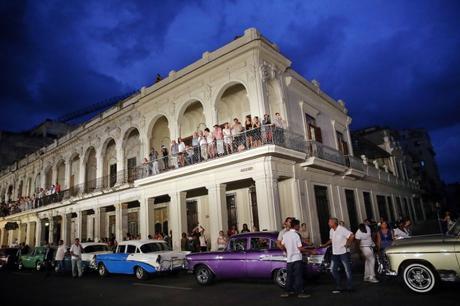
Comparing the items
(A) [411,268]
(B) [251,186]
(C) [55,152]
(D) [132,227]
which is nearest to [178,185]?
(B) [251,186]

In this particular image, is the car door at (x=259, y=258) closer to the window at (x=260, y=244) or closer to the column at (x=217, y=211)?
→ the window at (x=260, y=244)

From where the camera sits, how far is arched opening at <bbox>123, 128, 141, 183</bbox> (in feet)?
68.0

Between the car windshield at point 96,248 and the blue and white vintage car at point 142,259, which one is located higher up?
the car windshield at point 96,248

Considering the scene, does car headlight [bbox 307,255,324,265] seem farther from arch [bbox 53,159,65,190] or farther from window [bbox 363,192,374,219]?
arch [bbox 53,159,65,190]

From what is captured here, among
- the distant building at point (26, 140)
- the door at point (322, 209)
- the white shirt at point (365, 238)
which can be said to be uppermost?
the distant building at point (26, 140)

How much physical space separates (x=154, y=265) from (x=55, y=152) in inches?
835

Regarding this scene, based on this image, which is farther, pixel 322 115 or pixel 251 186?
pixel 322 115

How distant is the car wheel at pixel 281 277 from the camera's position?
7949 millimetres

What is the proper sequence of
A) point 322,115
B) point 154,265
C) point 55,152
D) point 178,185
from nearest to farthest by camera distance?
point 154,265 → point 178,185 → point 322,115 → point 55,152

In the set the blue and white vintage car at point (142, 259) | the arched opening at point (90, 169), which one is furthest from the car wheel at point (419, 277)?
the arched opening at point (90, 169)

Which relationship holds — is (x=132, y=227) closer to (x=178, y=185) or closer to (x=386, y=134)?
(x=178, y=185)

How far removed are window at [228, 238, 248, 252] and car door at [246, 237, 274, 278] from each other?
20cm

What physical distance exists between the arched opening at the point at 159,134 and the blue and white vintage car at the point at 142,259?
8.29 metres

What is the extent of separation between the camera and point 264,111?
44.4 feet
